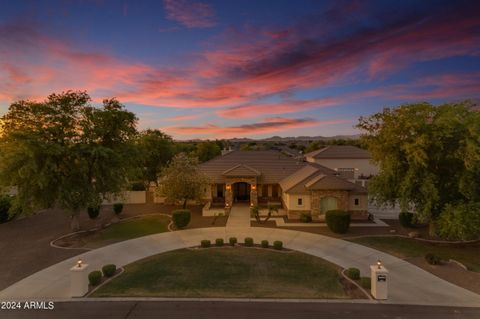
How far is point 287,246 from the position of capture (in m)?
21.7

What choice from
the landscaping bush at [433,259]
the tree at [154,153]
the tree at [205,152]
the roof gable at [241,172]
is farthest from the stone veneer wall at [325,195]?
the tree at [205,152]

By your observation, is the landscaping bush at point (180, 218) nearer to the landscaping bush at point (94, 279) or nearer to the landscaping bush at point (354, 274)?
the landscaping bush at point (94, 279)

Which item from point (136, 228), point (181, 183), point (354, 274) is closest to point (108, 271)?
point (136, 228)

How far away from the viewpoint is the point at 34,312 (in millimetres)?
12609

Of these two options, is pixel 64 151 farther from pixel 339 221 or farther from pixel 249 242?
pixel 339 221

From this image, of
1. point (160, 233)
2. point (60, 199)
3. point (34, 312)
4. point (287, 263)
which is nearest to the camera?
point (34, 312)

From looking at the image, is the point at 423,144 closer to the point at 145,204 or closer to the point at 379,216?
the point at 379,216

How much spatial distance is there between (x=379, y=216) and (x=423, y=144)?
11559 mm

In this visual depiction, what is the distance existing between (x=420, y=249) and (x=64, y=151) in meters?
26.8

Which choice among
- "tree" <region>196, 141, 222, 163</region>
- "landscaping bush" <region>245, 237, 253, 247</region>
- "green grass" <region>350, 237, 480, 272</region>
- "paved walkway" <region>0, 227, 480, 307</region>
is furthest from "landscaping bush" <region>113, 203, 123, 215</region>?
"tree" <region>196, 141, 222, 163</region>

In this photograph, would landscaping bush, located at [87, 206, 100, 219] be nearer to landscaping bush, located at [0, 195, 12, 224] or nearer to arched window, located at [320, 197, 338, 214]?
landscaping bush, located at [0, 195, 12, 224]

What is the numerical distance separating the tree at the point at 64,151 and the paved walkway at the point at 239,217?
34.2 feet

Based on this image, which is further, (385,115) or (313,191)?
(313,191)

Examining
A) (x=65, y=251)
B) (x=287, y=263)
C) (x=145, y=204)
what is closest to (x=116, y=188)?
(x=65, y=251)
